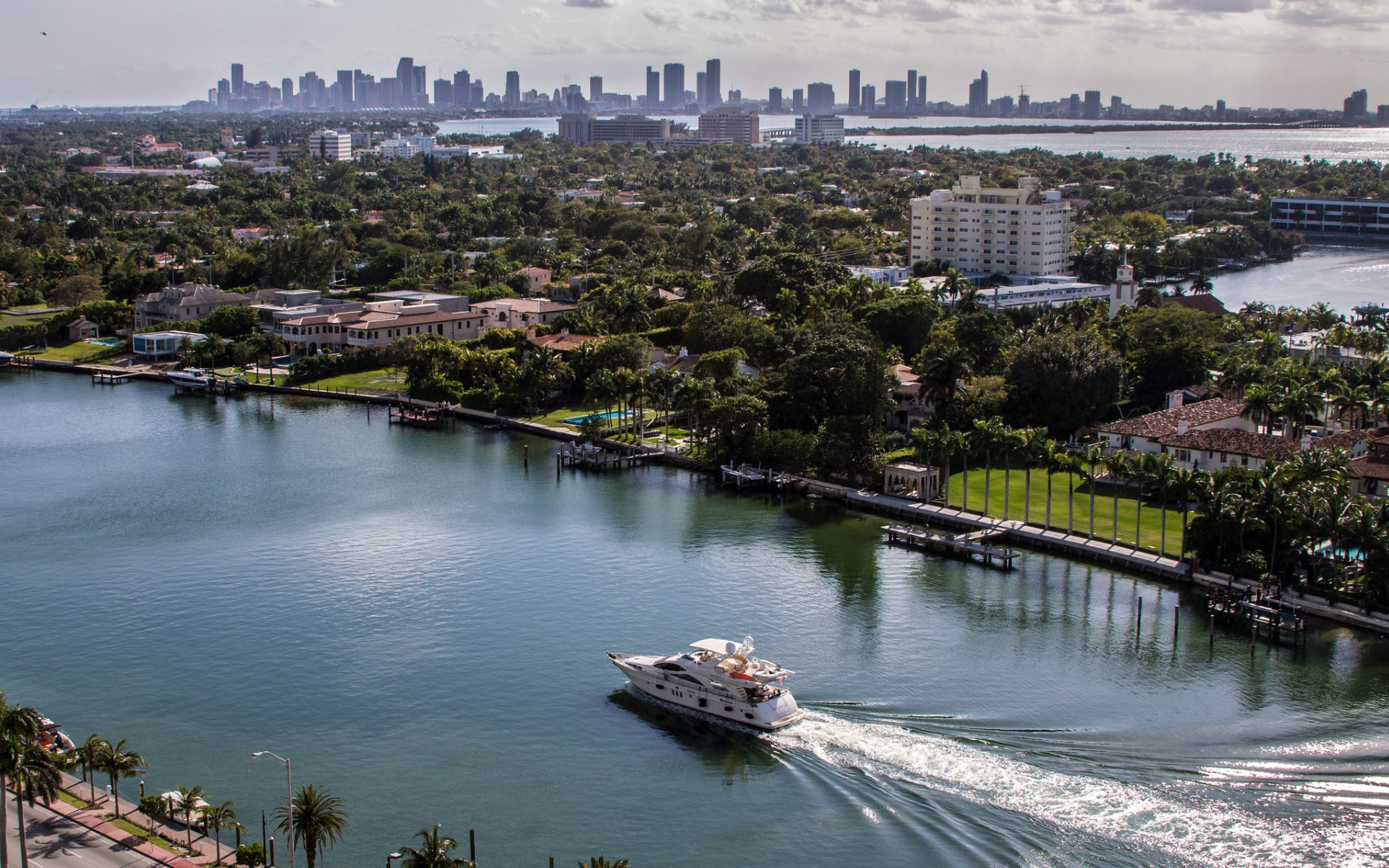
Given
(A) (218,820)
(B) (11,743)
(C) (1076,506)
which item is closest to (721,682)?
(A) (218,820)

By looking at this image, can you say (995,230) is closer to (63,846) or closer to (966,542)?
(966,542)

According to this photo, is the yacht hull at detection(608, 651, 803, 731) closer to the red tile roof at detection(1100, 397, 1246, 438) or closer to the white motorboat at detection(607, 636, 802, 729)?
the white motorboat at detection(607, 636, 802, 729)

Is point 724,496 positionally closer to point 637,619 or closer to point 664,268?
point 637,619

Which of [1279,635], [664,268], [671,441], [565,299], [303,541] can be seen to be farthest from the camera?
[664,268]

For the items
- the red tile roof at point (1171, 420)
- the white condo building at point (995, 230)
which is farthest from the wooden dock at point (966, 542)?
the white condo building at point (995, 230)

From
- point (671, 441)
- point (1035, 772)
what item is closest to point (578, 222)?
point (671, 441)

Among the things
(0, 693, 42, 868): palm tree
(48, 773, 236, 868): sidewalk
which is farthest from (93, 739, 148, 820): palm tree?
(0, 693, 42, 868): palm tree
